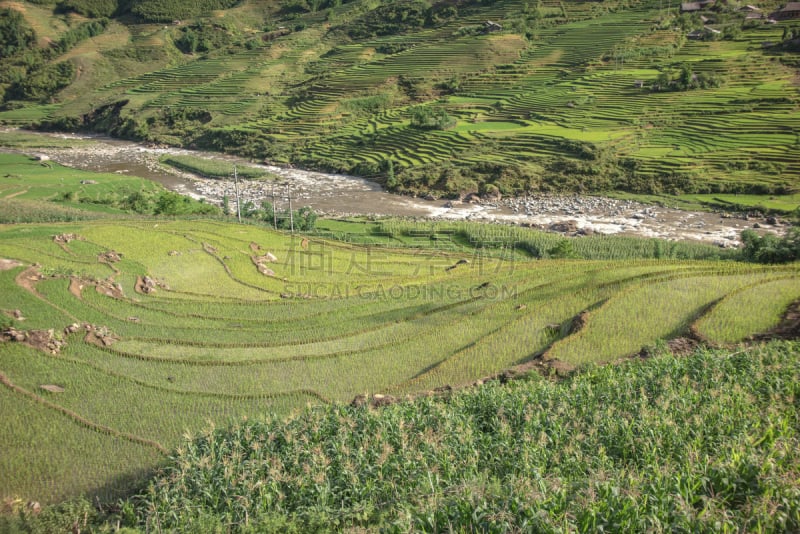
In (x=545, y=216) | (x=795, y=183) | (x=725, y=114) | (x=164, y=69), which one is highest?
(x=164, y=69)

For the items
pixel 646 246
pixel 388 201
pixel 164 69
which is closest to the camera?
pixel 646 246

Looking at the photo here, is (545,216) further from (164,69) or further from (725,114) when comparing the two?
(164,69)

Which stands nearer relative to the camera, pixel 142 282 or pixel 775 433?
pixel 775 433

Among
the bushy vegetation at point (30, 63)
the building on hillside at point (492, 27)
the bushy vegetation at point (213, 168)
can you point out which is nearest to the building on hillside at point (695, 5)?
the building on hillside at point (492, 27)

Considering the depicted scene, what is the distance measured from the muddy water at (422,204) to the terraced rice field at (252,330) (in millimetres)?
16893

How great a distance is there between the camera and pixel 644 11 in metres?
77.4

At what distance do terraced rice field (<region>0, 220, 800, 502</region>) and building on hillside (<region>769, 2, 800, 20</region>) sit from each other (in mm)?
63702

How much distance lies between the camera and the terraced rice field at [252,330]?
11.0 metres

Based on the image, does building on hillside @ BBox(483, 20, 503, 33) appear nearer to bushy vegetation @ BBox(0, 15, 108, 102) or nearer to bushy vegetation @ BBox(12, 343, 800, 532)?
bushy vegetation @ BBox(0, 15, 108, 102)

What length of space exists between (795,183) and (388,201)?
29.8 m

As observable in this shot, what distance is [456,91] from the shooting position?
6881 cm

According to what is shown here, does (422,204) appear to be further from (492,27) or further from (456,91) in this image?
(492,27)

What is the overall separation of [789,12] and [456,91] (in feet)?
131

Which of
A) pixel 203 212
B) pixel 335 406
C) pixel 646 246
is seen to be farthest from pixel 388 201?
pixel 335 406
